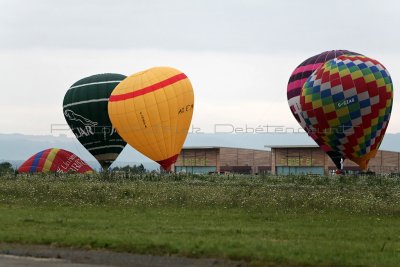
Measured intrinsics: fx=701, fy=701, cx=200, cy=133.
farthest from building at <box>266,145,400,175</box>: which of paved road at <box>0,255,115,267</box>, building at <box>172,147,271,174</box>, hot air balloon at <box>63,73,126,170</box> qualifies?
paved road at <box>0,255,115,267</box>

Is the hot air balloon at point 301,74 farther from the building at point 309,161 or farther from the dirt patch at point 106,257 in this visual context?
the building at point 309,161

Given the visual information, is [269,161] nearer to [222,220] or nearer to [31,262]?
[222,220]

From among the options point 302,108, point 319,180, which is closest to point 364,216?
point 319,180

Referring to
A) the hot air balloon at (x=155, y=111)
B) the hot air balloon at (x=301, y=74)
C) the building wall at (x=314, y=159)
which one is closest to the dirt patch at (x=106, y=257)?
the hot air balloon at (x=155, y=111)

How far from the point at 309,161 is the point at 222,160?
74.6 ft

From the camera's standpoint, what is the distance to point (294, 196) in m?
38.3

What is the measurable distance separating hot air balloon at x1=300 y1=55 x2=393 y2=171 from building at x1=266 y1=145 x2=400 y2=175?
202 ft

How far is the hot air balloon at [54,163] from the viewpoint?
2913 inches

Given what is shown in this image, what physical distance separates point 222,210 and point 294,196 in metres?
5.62

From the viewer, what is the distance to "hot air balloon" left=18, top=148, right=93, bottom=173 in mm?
74000

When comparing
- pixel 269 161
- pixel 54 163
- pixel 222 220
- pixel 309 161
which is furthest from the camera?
pixel 269 161

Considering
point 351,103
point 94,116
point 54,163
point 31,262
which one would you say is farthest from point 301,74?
point 31,262

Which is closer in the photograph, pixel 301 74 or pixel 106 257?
pixel 106 257

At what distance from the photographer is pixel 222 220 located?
98.0ft
